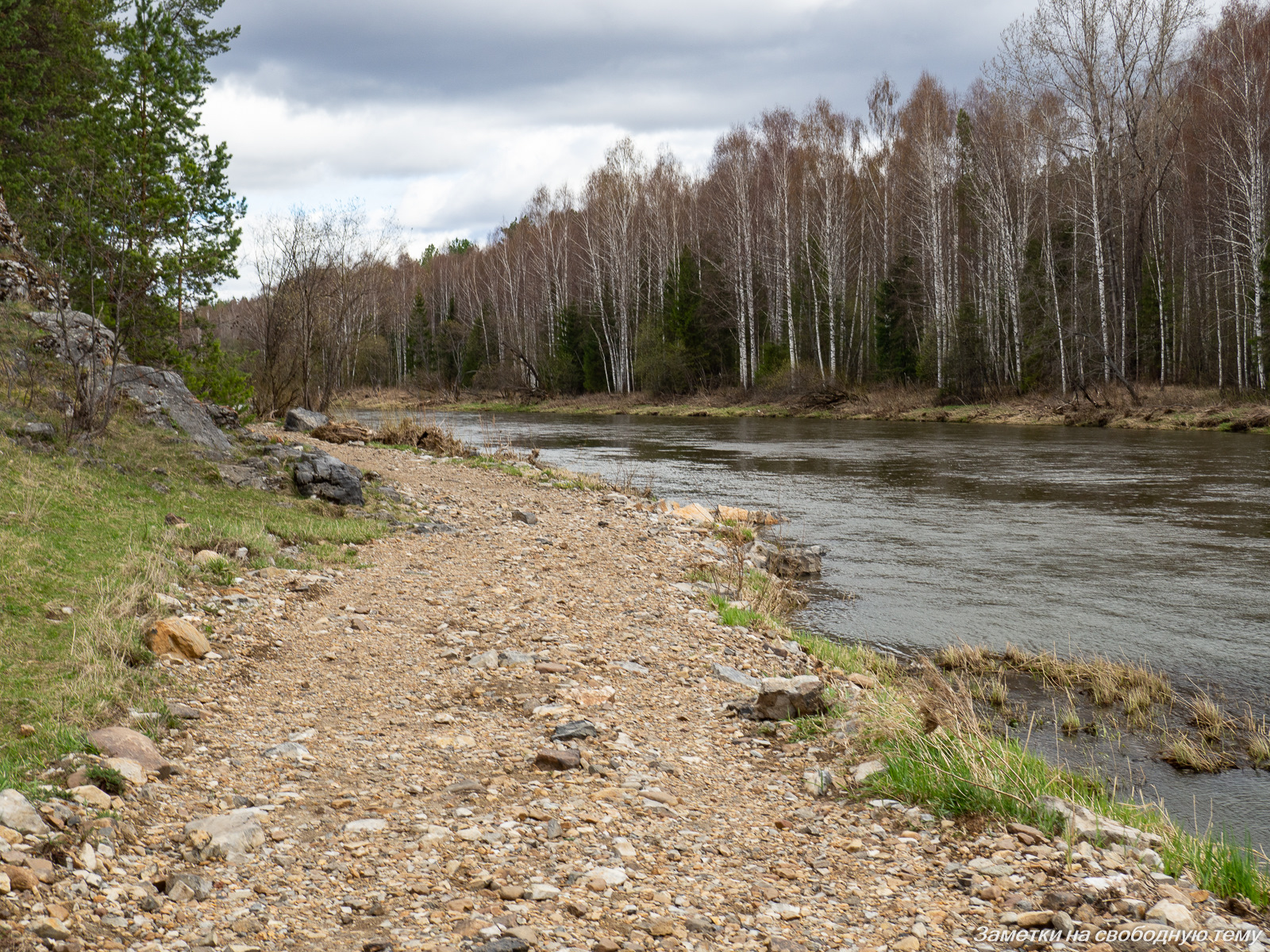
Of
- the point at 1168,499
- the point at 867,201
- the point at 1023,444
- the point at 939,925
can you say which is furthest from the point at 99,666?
the point at 867,201

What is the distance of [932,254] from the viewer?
4041 cm

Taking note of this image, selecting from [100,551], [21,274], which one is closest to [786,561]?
[100,551]

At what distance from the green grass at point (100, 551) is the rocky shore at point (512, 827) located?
29cm

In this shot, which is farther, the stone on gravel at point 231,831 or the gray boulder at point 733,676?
the gray boulder at point 733,676

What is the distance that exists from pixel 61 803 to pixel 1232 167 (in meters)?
38.7

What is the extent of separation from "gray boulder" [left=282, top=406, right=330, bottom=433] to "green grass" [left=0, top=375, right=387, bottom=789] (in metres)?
8.51

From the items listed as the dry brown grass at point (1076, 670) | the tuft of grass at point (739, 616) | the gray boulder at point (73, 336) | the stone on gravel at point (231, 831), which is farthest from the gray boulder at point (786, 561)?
the gray boulder at point (73, 336)

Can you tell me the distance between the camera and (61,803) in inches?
143

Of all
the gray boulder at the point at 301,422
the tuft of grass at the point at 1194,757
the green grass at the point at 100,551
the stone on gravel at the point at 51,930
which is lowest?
the tuft of grass at the point at 1194,757

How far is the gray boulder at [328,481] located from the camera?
11977 mm

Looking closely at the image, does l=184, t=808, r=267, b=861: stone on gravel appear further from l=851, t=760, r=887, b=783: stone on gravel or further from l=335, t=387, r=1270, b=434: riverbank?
l=335, t=387, r=1270, b=434: riverbank

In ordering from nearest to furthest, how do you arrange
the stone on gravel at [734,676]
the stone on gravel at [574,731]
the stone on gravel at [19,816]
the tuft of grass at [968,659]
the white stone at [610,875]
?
the stone on gravel at [19,816], the white stone at [610,875], the stone on gravel at [574,731], the stone on gravel at [734,676], the tuft of grass at [968,659]

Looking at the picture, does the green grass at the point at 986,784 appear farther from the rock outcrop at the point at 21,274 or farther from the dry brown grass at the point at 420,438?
the dry brown grass at the point at 420,438

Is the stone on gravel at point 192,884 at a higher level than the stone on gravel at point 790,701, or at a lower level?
higher
